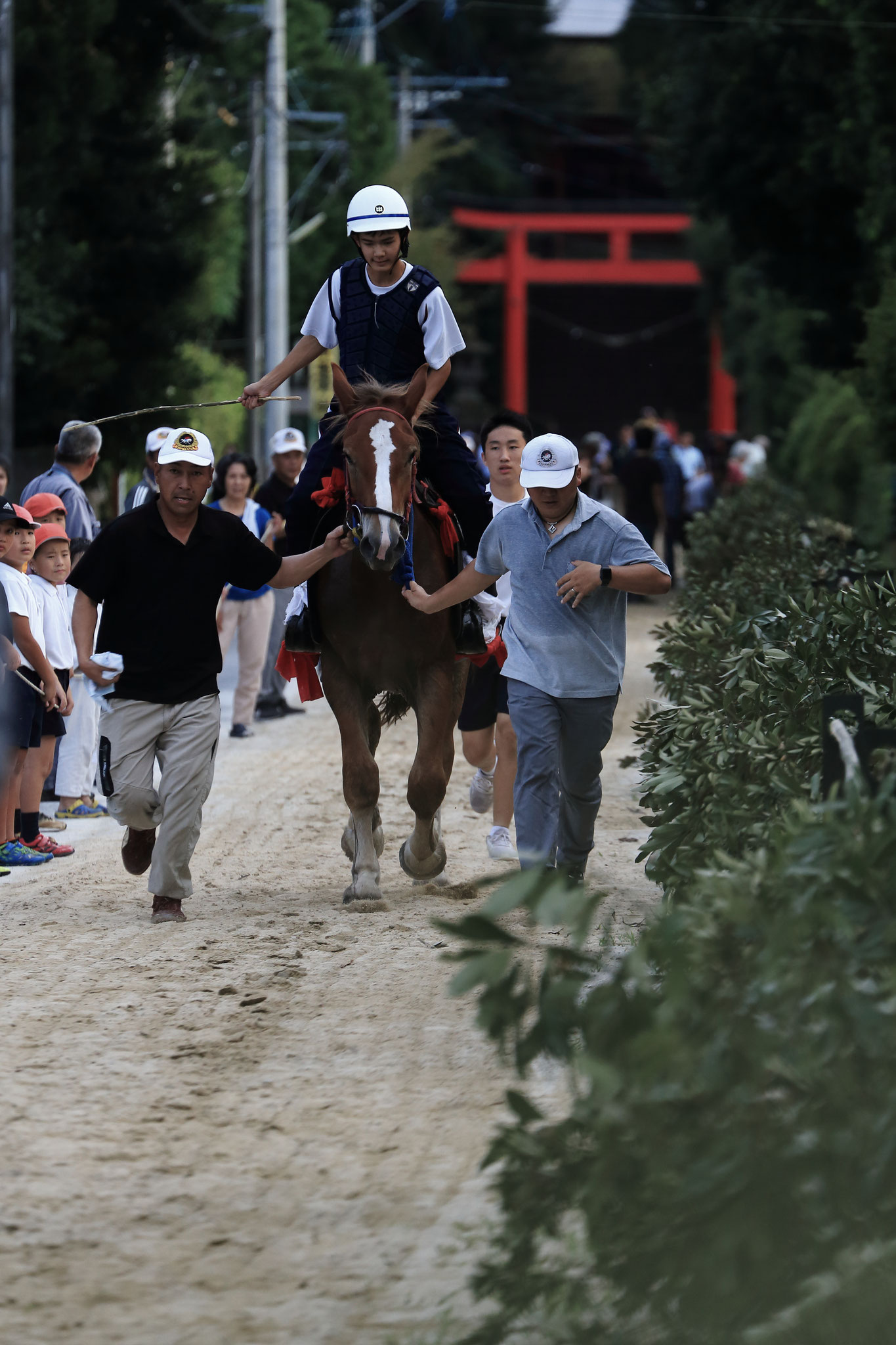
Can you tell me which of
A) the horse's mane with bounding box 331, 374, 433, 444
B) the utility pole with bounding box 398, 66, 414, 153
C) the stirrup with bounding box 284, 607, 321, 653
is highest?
the utility pole with bounding box 398, 66, 414, 153

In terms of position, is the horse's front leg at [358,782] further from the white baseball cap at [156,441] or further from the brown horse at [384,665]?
the white baseball cap at [156,441]

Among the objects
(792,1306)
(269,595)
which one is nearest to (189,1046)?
(792,1306)

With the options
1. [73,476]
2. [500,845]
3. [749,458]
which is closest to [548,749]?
[500,845]

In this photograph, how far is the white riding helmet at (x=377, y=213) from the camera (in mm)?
8164

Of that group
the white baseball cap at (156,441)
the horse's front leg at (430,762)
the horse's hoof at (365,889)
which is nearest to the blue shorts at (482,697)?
the horse's front leg at (430,762)

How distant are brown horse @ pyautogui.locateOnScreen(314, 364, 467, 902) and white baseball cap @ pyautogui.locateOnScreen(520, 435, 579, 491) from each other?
0.68m

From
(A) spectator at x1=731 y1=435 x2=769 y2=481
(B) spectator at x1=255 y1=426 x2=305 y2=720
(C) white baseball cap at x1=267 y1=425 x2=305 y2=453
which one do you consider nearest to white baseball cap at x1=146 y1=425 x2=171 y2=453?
(B) spectator at x1=255 y1=426 x2=305 y2=720

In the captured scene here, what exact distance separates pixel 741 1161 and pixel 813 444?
2914cm

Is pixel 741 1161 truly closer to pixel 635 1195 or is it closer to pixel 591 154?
pixel 635 1195

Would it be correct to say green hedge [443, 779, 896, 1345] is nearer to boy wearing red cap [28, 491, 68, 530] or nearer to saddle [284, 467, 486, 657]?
saddle [284, 467, 486, 657]

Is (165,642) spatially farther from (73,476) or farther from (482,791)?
(73,476)

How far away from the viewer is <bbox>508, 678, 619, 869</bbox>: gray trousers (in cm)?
747

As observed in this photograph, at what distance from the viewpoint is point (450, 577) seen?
27.5 ft

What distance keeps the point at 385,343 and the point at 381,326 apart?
0.26ft
